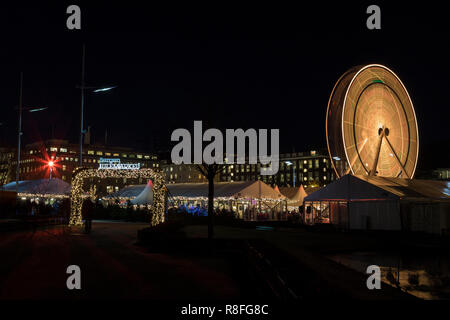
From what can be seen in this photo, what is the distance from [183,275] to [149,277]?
84 cm

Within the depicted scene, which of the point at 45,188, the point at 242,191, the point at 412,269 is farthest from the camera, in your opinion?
the point at 45,188

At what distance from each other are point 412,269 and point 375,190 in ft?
47.0

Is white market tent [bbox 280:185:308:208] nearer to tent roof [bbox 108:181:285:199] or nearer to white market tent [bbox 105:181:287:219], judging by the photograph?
white market tent [bbox 105:181:287:219]

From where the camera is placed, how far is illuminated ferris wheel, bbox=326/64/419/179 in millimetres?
32156

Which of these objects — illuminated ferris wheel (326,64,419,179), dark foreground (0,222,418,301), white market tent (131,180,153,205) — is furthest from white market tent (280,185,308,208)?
dark foreground (0,222,418,301)

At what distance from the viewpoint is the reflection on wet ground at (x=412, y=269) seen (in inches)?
451

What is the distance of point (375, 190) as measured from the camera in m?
29.2

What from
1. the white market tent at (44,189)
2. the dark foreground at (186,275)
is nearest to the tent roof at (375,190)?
the dark foreground at (186,275)

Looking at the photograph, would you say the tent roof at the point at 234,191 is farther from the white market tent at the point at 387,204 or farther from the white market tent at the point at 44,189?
the white market tent at the point at 44,189

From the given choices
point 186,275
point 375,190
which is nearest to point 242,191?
point 375,190

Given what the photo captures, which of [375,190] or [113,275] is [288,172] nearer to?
[375,190]
